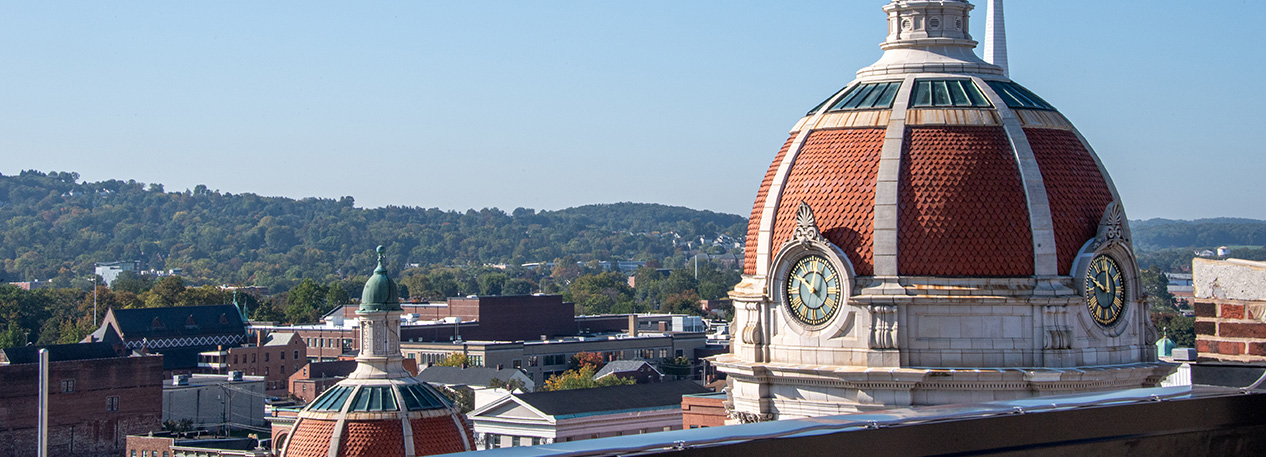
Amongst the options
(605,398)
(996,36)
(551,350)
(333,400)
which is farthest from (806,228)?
(551,350)

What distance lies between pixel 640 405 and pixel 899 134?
73821 millimetres

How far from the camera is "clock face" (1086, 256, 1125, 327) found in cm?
3522

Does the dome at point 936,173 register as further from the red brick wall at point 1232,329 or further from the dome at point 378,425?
the dome at point 378,425

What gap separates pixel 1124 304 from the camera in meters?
36.1

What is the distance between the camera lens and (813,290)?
35.7 meters

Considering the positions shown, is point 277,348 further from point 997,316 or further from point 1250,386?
point 1250,386

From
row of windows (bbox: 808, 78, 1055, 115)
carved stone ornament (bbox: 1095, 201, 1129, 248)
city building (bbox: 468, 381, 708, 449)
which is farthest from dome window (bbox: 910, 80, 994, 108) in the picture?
city building (bbox: 468, 381, 708, 449)

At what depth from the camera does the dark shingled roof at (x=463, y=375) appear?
15138 cm

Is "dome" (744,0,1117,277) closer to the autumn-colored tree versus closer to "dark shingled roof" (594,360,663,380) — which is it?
"dark shingled roof" (594,360,663,380)

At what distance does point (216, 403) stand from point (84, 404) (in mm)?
16659

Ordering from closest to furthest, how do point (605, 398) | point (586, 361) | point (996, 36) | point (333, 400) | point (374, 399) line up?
point (374, 399)
point (333, 400)
point (996, 36)
point (605, 398)
point (586, 361)

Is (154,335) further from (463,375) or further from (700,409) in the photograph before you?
(700,409)

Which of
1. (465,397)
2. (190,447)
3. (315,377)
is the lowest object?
(190,447)

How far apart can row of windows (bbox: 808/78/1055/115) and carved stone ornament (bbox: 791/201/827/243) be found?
9.24 feet
